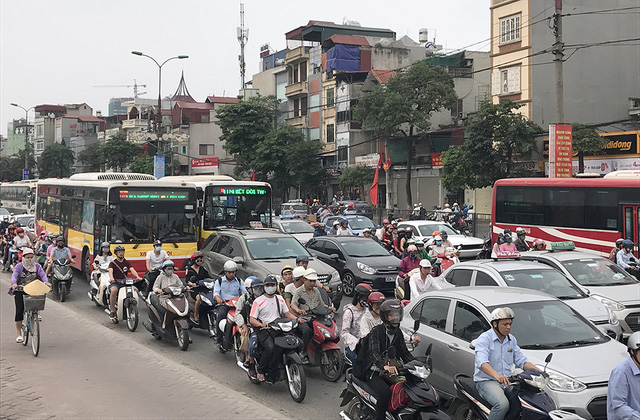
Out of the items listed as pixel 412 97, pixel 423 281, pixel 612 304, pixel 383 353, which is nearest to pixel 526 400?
pixel 383 353

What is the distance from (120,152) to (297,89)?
93.7 ft

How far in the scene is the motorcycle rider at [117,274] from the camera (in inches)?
571

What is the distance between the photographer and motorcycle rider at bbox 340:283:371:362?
26.1 feet

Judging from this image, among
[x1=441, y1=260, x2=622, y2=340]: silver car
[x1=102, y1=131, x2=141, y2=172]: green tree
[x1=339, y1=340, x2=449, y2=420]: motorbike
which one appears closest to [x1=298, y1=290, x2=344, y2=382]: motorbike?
[x1=441, y1=260, x2=622, y2=340]: silver car

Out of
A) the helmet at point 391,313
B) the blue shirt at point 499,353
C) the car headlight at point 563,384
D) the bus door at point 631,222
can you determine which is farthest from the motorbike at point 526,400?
the bus door at point 631,222

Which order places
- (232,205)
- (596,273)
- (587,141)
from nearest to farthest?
(596,273) < (232,205) < (587,141)

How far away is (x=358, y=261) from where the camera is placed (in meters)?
17.6

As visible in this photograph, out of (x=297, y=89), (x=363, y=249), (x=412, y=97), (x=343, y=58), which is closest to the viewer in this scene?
(x=363, y=249)

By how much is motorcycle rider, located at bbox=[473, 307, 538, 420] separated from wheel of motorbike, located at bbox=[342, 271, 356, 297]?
35.6 ft

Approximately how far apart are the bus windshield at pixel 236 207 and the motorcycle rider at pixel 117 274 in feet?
20.0

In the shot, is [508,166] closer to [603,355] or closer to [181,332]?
[181,332]

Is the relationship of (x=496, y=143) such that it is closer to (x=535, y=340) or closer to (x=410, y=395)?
(x=535, y=340)

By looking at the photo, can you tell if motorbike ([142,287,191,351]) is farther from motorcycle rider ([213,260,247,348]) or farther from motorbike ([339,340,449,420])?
motorbike ([339,340,449,420])

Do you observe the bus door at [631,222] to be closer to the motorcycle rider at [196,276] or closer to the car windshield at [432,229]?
the car windshield at [432,229]
